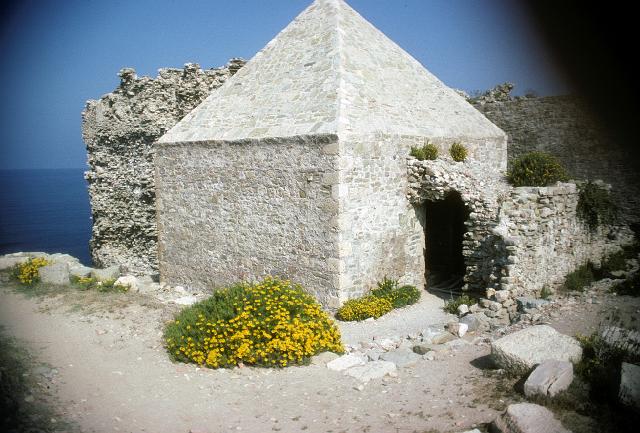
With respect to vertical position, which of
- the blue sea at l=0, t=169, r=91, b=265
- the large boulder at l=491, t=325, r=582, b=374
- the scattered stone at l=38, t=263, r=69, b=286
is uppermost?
the large boulder at l=491, t=325, r=582, b=374

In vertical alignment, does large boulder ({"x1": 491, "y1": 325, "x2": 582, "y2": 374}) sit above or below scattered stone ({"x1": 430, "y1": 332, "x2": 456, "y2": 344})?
above

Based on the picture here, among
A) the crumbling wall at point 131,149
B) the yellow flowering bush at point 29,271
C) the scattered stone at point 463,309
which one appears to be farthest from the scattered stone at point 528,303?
the yellow flowering bush at point 29,271

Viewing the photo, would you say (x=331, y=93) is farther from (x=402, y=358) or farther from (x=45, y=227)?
(x=45, y=227)

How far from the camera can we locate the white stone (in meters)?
7.81

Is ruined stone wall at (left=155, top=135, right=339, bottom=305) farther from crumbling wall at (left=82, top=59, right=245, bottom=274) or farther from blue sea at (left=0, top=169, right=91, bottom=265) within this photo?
blue sea at (left=0, top=169, right=91, bottom=265)

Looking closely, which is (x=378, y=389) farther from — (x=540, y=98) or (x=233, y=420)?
(x=540, y=98)

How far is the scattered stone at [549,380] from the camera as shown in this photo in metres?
5.61

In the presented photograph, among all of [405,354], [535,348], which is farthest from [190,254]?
[535,348]

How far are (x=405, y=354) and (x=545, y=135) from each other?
1340cm

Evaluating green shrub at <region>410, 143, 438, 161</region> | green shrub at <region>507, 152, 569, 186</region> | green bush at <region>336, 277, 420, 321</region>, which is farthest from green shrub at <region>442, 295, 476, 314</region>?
green shrub at <region>507, 152, 569, 186</region>

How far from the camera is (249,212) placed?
1218 centimetres

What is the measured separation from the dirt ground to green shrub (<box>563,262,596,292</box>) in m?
2.55

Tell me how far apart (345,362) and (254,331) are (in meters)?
1.64

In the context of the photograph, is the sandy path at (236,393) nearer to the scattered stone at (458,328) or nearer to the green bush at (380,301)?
the scattered stone at (458,328)
